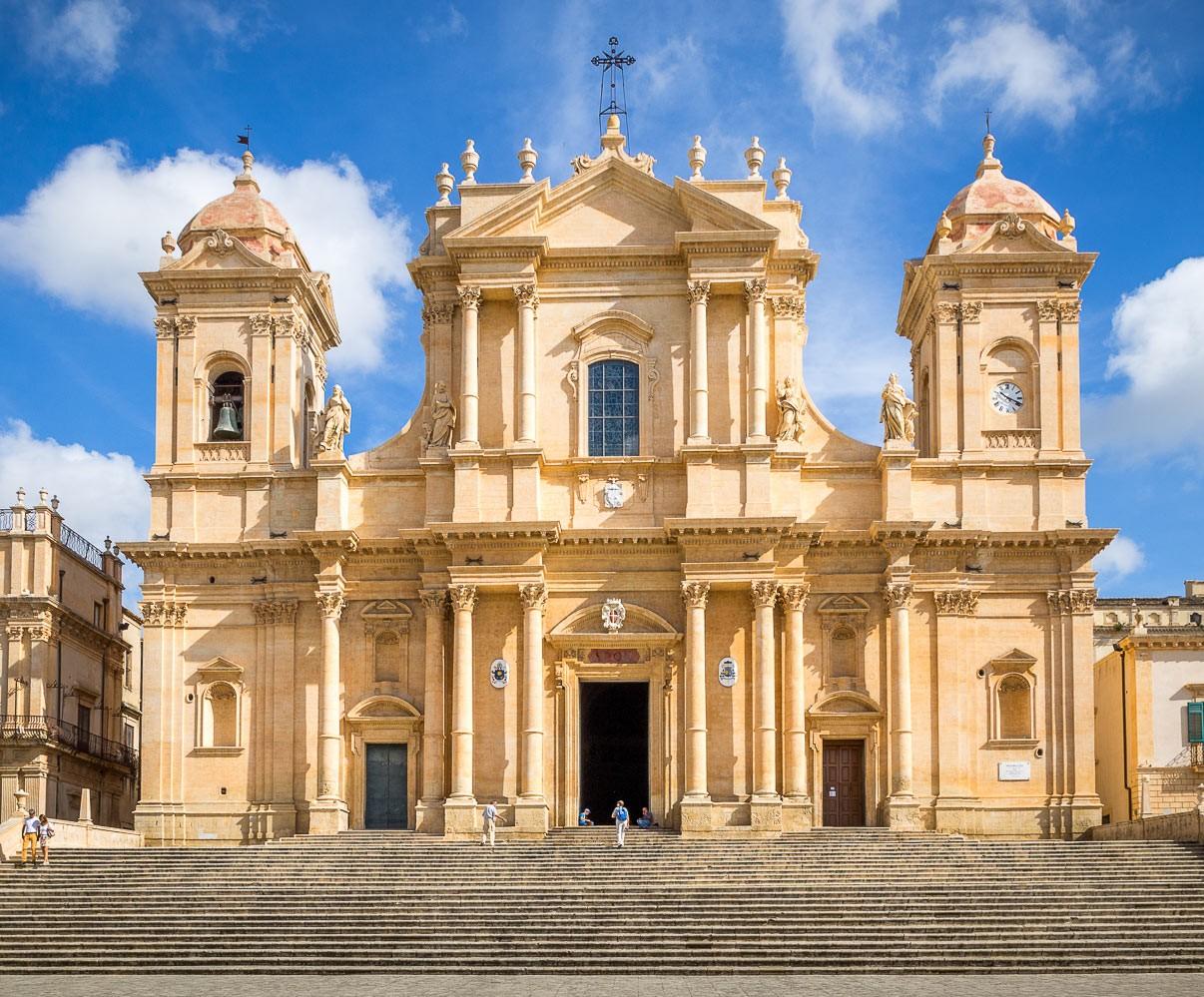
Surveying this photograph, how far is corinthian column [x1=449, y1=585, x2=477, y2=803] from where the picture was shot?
1655 inches

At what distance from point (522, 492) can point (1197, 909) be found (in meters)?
18.5

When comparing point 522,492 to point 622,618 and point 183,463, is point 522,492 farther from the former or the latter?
point 183,463

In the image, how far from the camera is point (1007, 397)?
146 ft

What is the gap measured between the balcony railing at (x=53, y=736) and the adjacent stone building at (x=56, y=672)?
0.09 ft

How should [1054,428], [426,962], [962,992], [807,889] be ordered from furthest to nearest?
[1054,428], [807,889], [426,962], [962,992]

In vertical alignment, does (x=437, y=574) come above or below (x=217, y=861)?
above

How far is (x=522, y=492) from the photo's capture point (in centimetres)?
4297

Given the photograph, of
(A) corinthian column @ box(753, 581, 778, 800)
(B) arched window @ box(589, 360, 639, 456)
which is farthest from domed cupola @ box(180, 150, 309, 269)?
(A) corinthian column @ box(753, 581, 778, 800)

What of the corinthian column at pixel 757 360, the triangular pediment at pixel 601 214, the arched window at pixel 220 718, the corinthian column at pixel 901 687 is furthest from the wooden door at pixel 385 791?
the triangular pediment at pixel 601 214

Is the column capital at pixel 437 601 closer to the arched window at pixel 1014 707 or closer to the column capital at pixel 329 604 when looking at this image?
the column capital at pixel 329 604

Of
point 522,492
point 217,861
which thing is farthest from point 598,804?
point 217,861

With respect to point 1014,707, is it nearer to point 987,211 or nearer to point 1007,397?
point 1007,397

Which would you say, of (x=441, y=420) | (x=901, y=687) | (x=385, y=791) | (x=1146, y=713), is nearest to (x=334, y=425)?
(x=441, y=420)

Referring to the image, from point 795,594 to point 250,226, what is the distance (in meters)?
17.1
